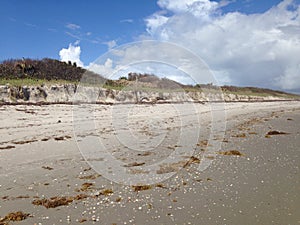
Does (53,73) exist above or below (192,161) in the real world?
above

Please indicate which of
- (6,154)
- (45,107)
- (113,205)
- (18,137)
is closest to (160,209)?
(113,205)

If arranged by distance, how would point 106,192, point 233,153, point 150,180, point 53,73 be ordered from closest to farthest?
1. point 106,192
2. point 150,180
3. point 233,153
4. point 53,73

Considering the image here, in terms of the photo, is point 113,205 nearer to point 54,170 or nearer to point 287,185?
point 54,170

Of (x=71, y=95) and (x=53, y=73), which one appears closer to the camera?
(x=71, y=95)

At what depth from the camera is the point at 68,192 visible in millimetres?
5992

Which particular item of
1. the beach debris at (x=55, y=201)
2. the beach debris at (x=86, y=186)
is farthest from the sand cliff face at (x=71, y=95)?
the beach debris at (x=55, y=201)

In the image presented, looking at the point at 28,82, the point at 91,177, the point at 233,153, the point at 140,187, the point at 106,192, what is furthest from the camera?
the point at 28,82

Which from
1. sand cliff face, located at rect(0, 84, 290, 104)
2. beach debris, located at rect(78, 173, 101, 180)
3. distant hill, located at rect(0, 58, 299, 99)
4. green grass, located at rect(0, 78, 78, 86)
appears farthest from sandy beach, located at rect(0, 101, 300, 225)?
distant hill, located at rect(0, 58, 299, 99)

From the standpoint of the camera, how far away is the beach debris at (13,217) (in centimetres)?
465

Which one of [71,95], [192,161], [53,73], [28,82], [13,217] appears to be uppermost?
[53,73]

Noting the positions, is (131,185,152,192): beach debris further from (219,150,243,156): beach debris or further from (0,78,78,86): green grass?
(0,78,78,86): green grass

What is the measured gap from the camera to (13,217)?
15.6 feet

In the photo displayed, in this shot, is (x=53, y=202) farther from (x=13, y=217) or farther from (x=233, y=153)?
(x=233, y=153)

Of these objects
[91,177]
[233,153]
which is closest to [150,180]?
[91,177]
